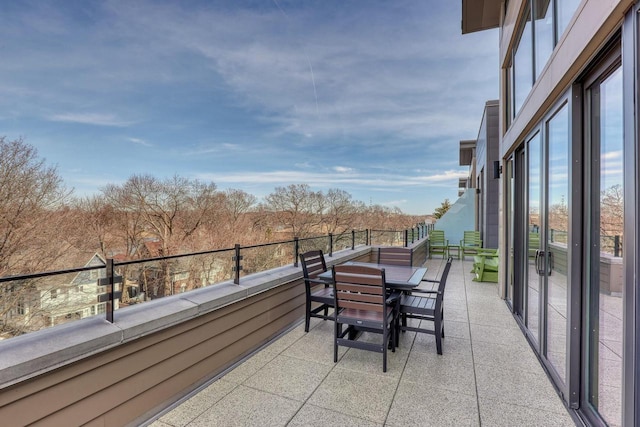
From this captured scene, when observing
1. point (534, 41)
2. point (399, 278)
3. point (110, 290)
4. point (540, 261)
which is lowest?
point (399, 278)

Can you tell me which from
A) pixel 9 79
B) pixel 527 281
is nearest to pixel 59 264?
pixel 9 79

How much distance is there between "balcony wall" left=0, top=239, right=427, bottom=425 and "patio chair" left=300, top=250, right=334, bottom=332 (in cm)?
53

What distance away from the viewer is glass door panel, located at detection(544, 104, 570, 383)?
2186mm

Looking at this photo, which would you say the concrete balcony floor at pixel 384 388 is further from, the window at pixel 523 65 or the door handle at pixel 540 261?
the window at pixel 523 65

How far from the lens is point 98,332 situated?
1.67 metres

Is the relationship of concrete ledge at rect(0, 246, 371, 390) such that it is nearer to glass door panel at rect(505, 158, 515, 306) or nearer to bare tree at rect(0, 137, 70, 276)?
glass door panel at rect(505, 158, 515, 306)

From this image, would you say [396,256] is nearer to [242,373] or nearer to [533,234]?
[533,234]

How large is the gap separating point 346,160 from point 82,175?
53.3 ft

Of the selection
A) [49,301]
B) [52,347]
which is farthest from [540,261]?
[49,301]

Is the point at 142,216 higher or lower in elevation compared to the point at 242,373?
higher

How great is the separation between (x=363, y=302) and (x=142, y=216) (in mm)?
15926

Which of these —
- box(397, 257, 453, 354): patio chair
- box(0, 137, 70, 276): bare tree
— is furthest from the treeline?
box(397, 257, 453, 354): patio chair

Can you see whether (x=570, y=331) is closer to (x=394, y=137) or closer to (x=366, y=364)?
(x=366, y=364)

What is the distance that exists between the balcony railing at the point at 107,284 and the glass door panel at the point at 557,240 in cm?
268
